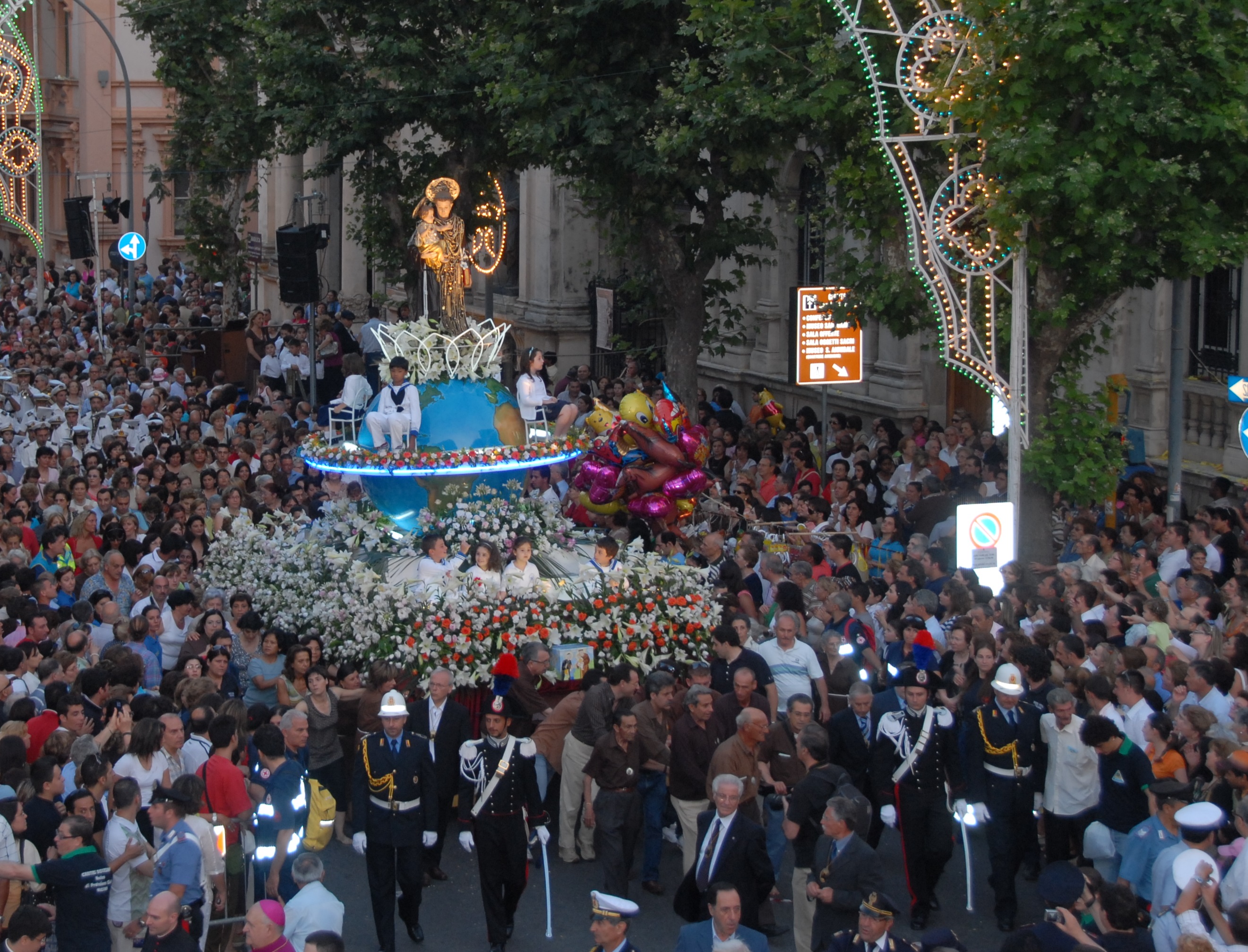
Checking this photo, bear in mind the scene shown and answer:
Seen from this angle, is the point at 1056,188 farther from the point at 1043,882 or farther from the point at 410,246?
the point at 1043,882

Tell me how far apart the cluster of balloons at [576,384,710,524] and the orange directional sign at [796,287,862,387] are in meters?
2.72

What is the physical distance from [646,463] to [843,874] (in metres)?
8.64

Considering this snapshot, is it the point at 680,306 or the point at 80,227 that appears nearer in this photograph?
the point at 680,306

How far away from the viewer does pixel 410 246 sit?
47.5ft

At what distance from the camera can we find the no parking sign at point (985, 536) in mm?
13336

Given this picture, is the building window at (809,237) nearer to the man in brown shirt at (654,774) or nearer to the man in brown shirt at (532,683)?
the man in brown shirt at (532,683)

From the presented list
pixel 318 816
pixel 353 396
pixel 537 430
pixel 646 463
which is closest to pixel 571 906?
pixel 318 816

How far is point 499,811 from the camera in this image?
963cm

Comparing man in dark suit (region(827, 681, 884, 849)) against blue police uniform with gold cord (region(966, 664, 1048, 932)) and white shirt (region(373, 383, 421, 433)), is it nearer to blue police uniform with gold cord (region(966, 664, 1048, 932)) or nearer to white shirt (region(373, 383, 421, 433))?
blue police uniform with gold cord (region(966, 664, 1048, 932))

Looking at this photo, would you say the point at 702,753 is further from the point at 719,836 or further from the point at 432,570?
the point at 432,570

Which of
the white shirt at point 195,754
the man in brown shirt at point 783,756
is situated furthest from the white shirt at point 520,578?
the white shirt at point 195,754

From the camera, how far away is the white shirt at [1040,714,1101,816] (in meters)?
9.77

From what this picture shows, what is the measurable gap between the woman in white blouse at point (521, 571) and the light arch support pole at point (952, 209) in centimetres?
402

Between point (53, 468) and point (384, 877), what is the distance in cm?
1039
